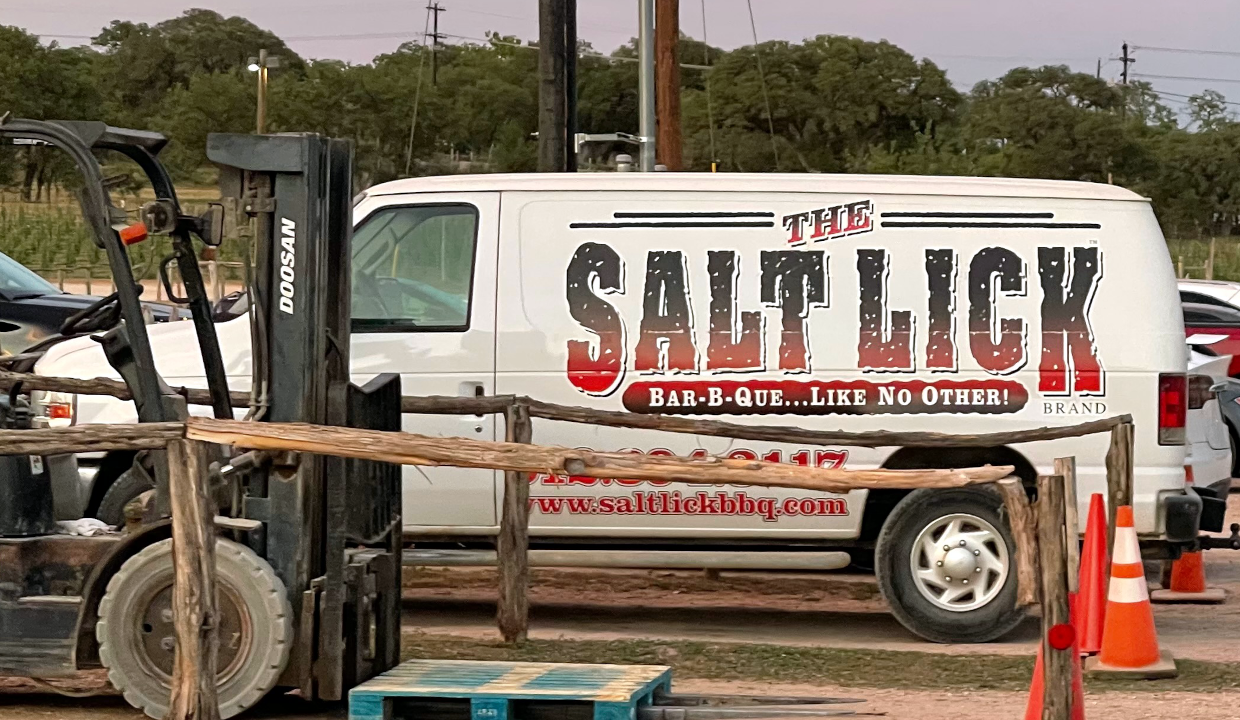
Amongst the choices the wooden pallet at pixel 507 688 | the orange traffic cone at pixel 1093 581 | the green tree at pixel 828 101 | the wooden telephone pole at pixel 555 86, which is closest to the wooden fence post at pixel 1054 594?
the wooden pallet at pixel 507 688

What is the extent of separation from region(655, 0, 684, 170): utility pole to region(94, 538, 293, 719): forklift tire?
1566 cm

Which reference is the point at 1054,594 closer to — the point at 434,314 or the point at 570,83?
the point at 434,314

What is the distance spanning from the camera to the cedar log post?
5996 mm

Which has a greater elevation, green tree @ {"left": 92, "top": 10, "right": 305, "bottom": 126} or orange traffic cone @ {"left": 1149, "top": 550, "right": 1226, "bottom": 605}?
green tree @ {"left": 92, "top": 10, "right": 305, "bottom": 126}

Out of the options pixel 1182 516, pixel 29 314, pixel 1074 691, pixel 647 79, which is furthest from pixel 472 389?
pixel 647 79

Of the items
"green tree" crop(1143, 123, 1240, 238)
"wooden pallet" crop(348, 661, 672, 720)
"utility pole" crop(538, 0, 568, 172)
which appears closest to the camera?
"wooden pallet" crop(348, 661, 672, 720)

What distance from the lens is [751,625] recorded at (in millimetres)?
9883

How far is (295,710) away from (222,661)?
0.55 metres

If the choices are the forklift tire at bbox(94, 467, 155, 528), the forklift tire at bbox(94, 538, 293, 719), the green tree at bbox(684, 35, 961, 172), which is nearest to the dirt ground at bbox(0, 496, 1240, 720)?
the forklift tire at bbox(94, 538, 293, 719)

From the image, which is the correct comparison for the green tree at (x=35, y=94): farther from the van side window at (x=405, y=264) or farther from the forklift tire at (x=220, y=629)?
the forklift tire at (x=220, y=629)

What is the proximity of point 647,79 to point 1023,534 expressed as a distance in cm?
1328

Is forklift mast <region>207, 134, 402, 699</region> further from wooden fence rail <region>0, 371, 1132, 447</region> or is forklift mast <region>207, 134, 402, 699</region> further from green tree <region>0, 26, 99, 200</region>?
green tree <region>0, 26, 99, 200</region>

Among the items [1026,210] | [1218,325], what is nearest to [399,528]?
[1026,210]

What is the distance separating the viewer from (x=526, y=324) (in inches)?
360
